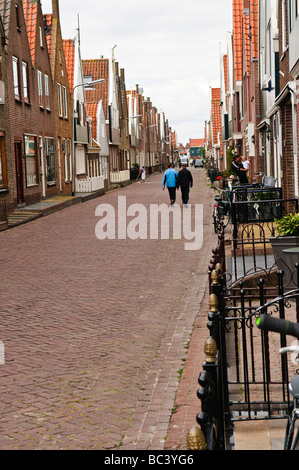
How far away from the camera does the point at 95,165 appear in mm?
51969

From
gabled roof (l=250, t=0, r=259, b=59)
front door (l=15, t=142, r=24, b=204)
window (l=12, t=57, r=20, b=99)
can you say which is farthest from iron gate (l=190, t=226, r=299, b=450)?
gabled roof (l=250, t=0, r=259, b=59)

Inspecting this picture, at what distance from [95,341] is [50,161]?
27.4m

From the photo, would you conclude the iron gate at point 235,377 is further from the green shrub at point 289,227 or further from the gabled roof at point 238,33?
the gabled roof at point 238,33

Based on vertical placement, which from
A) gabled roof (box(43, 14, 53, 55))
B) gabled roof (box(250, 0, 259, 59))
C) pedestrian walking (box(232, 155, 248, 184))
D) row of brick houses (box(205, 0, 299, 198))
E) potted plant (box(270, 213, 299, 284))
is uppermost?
gabled roof (box(43, 14, 53, 55))

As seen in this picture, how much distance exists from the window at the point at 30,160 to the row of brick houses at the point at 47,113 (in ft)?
0.14

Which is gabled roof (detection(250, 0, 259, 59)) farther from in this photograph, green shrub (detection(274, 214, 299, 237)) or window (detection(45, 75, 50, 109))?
green shrub (detection(274, 214, 299, 237))

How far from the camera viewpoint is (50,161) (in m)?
34.5

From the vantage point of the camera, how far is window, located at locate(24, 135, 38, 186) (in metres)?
29.3

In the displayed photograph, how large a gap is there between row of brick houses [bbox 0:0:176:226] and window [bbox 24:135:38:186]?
0.14 ft

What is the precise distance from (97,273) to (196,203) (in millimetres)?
17458

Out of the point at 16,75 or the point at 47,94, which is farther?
the point at 47,94

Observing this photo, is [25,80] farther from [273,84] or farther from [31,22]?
[273,84]

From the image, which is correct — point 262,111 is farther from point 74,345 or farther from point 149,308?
point 74,345

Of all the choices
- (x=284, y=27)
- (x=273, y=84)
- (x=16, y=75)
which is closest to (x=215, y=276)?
(x=284, y=27)
